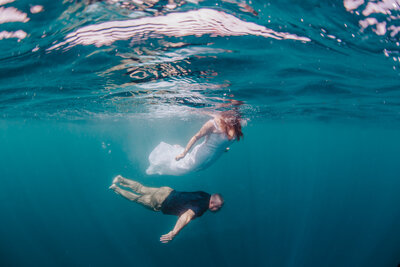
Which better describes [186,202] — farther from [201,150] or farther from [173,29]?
[173,29]

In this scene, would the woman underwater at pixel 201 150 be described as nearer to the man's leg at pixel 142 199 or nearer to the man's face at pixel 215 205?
the man's leg at pixel 142 199

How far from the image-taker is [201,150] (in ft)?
23.9

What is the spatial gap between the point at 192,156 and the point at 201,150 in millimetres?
473

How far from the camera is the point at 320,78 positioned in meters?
9.53

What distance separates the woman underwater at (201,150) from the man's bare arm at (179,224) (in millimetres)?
1834

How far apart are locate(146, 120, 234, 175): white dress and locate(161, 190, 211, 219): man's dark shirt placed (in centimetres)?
103

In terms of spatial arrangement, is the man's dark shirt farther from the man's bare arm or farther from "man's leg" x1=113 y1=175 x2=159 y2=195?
"man's leg" x1=113 y1=175 x2=159 y2=195

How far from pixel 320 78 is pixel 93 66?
9870mm

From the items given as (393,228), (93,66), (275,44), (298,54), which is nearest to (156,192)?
(93,66)

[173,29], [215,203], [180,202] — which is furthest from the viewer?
[180,202]

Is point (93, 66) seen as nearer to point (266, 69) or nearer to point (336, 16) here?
point (266, 69)

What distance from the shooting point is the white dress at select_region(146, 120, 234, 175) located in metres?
6.95

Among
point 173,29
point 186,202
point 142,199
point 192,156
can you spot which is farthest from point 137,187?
point 173,29

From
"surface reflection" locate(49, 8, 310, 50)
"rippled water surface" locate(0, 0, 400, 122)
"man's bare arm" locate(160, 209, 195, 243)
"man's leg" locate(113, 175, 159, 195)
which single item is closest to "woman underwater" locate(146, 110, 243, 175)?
"man's leg" locate(113, 175, 159, 195)
